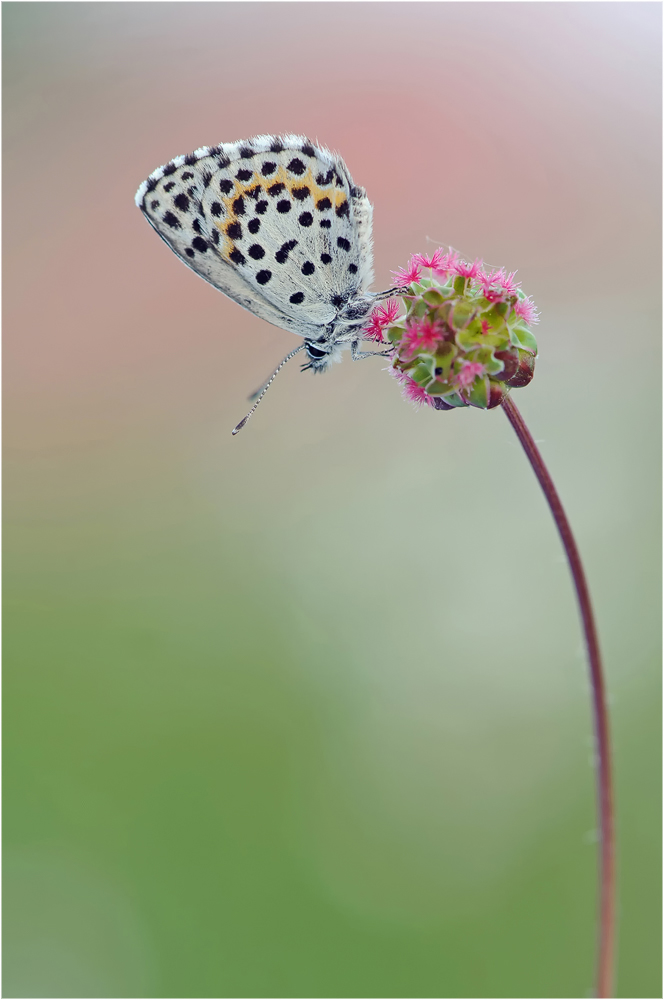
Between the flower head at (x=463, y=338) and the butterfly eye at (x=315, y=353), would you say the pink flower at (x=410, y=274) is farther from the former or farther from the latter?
the butterfly eye at (x=315, y=353)

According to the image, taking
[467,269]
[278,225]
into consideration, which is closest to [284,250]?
[278,225]

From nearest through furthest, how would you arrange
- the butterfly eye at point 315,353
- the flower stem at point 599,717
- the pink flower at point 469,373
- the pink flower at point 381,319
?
the flower stem at point 599,717, the pink flower at point 469,373, the pink flower at point 381,319, the butterfly eye at point 315,353

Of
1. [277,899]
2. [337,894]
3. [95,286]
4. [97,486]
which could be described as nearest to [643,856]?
[337,894]

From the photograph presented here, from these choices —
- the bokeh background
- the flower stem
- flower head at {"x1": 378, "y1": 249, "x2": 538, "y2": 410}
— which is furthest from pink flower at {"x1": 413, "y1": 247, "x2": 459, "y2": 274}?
the bokeh background

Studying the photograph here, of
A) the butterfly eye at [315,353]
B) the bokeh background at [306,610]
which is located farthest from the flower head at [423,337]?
the bokeh background at [306,610]

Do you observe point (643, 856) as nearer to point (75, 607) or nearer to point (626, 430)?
point (626, 430)

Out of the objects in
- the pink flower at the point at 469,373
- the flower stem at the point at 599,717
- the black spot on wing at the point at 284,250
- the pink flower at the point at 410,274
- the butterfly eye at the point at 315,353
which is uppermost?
the black spot on wing at the point at 284,250
